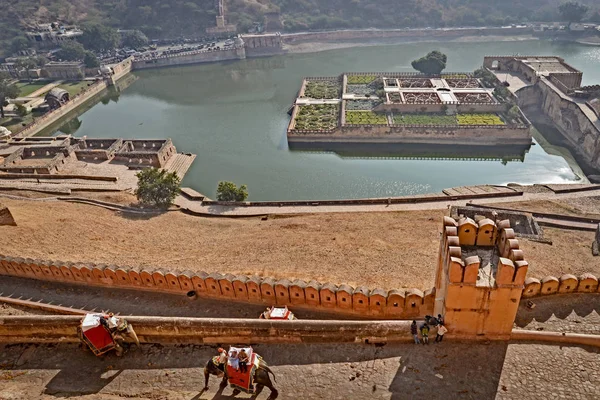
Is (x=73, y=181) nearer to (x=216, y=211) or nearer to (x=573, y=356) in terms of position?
(x=216, y=211)

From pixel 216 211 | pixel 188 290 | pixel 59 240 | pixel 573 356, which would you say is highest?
pixel 573 356

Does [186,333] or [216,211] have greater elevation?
[186,333]

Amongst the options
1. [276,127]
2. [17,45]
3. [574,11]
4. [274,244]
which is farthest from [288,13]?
[274,244]

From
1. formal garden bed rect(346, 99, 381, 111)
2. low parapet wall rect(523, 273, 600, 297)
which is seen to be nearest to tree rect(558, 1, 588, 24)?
formal garden bed rect(346, 99, 381, 111)

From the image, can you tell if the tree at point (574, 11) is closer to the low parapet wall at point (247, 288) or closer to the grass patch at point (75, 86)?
the grass patch at point (75, 86)

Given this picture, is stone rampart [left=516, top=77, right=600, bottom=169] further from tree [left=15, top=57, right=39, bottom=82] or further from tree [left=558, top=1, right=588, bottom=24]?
tree [left=15, top=57, right=39, bottom=82]

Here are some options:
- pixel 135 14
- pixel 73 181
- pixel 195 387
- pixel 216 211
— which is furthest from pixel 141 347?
pixel 135 14

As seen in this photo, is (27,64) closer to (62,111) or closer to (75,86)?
(75,86)

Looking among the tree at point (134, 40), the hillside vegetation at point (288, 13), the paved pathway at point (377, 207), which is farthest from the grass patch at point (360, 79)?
the tree at point (134, 40)
